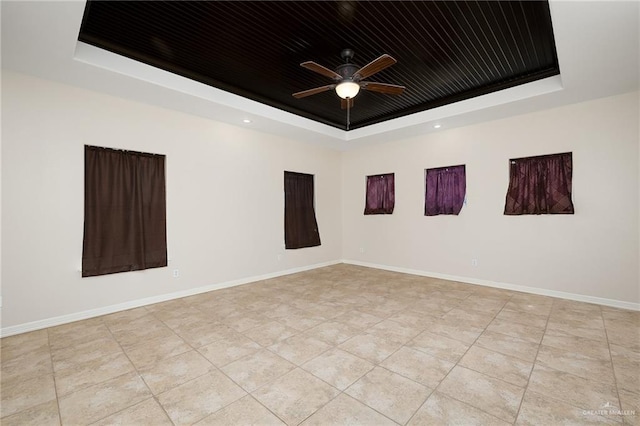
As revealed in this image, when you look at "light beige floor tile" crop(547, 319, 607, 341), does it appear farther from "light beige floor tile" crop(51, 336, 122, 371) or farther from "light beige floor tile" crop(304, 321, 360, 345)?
"light beige floor tile" crop(51, 336, 122, 371)

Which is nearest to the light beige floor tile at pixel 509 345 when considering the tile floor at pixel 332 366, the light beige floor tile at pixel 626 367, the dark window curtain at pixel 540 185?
the tile floor at pixel 332 366

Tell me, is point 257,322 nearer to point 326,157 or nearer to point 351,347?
point 351,347

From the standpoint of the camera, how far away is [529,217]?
4715 millimetres

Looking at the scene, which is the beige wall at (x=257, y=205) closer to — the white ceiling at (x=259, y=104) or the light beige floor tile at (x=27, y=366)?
the white ceiling at (x=259, y=104)

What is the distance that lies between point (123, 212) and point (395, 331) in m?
3.93

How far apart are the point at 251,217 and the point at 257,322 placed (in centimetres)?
248

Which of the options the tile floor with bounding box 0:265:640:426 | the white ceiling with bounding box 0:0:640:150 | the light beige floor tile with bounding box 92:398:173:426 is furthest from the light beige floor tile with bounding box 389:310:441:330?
the white ceiling with bounding box 0:0:640:150

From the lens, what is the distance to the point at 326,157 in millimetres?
7125

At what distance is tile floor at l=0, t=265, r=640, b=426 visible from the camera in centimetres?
190

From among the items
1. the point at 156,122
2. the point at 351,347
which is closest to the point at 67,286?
the point at 156,122

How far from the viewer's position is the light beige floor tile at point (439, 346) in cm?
263

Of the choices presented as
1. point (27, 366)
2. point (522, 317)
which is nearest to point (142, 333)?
point (27, 366)

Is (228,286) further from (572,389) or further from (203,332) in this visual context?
(572,389)

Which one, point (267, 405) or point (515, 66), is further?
point (515, 66)
